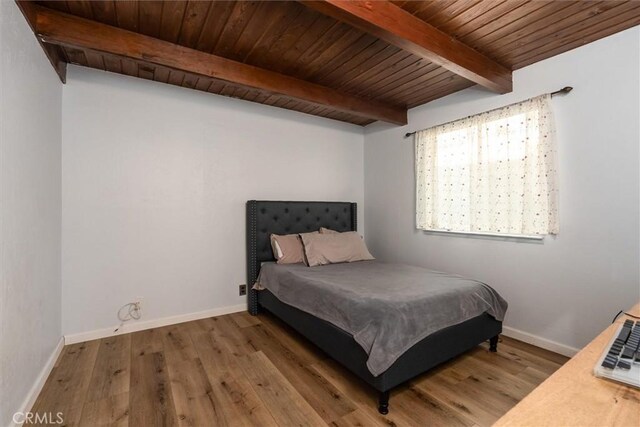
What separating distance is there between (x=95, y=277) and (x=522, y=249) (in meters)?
3.75

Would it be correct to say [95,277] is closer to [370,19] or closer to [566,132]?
[370,19]

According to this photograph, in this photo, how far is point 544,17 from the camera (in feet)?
6.01

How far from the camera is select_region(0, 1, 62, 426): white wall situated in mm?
1405

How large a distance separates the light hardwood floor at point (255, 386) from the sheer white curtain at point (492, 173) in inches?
43.4

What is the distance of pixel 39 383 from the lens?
177cm

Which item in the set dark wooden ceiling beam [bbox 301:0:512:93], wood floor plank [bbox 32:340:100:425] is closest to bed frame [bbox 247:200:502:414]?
→ wood floor plank [bbox 32:340:100:425]

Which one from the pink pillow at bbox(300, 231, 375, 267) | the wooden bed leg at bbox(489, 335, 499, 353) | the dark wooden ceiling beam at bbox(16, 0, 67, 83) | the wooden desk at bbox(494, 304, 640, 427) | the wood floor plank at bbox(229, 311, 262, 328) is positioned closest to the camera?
the wooden desk at bbox(494, 304, 640, 427)

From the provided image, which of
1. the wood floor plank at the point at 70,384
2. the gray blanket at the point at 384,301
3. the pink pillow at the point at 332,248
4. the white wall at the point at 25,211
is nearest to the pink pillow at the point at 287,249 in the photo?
the pink pillow at the point at 332,248

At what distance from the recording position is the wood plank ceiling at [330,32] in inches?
69.5

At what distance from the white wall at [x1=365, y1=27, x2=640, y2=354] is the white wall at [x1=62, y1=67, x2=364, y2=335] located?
2.36 m

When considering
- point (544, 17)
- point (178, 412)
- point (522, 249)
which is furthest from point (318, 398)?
point (544, 17)

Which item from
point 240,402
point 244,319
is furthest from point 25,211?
point 244,319

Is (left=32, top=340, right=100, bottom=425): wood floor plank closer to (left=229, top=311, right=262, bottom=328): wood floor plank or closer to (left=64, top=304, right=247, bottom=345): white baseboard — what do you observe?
(left=64, top=304, right=247, bottom=345): white baseboard

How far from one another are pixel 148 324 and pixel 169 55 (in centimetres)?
237
